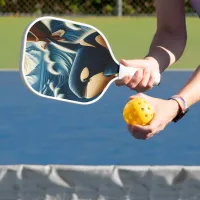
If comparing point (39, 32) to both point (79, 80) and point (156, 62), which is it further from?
point (156, 62)

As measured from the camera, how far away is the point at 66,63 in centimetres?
203

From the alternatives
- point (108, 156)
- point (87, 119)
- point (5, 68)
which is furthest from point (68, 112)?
point (5, 68)

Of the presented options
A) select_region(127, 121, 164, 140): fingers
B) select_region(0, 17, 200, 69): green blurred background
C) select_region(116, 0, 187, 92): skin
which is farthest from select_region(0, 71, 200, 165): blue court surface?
select_region(127, 121, 164, 140): fingers

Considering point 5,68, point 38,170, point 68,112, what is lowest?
point 5,68

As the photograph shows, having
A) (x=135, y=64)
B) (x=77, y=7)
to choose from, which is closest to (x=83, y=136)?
(x=135, y=64)

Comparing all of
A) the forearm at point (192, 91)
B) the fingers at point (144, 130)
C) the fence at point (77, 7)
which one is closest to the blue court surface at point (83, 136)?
the forearm at point (192, 91)

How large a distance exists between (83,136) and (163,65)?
2714 mm

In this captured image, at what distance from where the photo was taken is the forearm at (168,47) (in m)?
2.10

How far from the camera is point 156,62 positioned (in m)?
2.03

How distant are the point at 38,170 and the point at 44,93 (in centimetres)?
126

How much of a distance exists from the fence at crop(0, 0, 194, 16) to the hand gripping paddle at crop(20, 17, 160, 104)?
27.8ft

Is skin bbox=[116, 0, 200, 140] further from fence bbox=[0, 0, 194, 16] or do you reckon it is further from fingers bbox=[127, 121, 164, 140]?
fence bbox=[0, 0, 194, 16]

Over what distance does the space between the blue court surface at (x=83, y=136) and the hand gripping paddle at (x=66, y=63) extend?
2234 mm

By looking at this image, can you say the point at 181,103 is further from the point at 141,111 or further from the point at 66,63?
the point at 66,63
